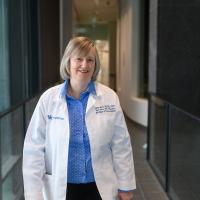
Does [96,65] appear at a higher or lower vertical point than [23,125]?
higher

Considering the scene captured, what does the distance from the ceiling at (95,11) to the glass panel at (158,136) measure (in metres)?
8.80

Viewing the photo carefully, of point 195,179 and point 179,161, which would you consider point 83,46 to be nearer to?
point 195,179

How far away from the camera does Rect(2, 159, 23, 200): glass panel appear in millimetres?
3509

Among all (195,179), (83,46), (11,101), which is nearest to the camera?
(83,46)

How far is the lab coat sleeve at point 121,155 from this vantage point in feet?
7.19

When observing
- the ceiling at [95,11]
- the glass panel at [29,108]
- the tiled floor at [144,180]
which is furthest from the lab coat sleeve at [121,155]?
the ceiling at [95,11]

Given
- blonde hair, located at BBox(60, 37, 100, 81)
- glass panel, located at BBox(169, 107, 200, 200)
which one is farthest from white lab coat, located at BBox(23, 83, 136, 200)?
glass panel, located at BBox(169, 107, 200, 200)

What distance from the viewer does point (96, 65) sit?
2203 mm

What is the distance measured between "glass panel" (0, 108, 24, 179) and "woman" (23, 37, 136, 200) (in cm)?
123

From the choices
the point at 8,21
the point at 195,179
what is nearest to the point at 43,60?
the point at 8,21

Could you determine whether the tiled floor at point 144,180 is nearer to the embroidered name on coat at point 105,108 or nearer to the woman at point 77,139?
the woman at point 77,139

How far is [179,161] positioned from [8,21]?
273 cm

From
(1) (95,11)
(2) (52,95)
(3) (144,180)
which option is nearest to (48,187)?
(2) (52,95)

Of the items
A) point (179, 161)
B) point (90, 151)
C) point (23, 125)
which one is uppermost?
point (90, 151)
